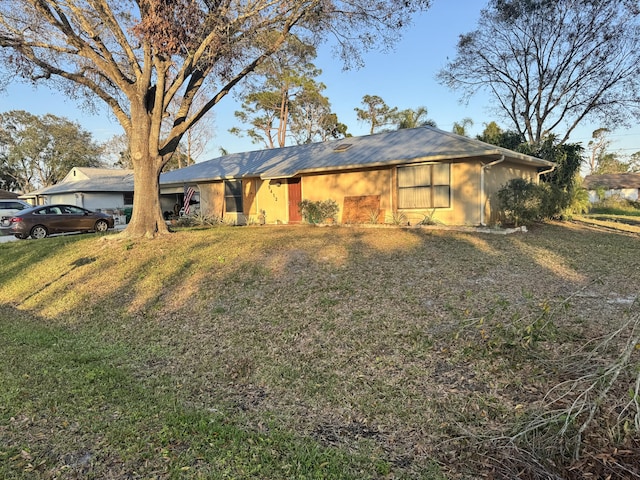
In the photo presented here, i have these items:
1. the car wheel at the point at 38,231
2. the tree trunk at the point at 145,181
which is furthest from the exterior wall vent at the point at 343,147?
the car wheel at the point at 38,231

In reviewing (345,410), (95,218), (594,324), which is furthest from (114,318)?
(95,218)

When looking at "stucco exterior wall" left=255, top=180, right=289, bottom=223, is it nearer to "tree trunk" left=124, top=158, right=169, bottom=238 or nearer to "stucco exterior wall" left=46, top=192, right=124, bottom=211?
"tree trunk" left=124, top=158, right=169, bottom=238

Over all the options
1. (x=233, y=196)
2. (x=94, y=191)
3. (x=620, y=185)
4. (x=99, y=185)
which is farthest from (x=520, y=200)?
(x=620, y=185)

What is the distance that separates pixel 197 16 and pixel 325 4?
3.26 metres

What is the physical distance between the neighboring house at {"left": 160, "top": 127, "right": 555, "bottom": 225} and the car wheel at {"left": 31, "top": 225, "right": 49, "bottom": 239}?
5.73 m

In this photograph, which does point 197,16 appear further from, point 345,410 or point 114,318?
point 345,410

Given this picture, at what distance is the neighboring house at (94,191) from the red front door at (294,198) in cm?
1583

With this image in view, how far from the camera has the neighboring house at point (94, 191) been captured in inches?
1086

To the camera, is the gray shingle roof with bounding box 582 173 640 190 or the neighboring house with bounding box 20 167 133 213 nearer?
the neighboring house with bounding box 20 167 133 213

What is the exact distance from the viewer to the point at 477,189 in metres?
12.4

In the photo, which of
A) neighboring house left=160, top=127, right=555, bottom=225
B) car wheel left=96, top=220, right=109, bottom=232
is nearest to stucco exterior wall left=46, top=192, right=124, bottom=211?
car wheel left=96, top=220, right=109, bottom=232

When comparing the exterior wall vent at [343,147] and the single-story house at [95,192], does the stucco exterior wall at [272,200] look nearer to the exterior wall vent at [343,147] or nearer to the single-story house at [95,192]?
the exterior wall vent at [343,147]

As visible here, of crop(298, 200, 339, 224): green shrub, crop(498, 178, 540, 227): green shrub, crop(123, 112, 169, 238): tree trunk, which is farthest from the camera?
crop(298, 200, 339, 224): green shrub

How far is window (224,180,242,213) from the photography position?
18234mm
